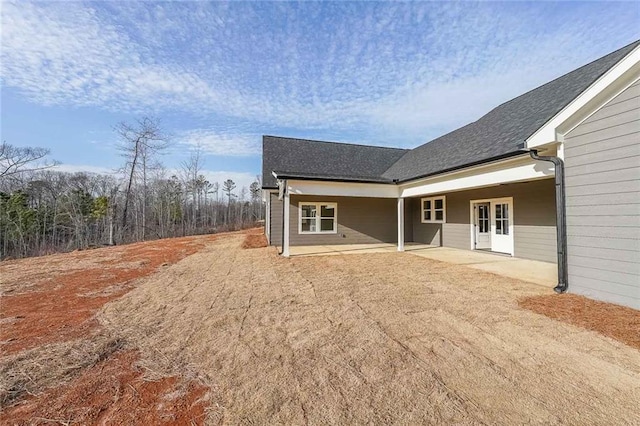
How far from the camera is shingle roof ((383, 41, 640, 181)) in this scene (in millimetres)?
7727

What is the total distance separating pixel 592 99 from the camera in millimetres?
4875

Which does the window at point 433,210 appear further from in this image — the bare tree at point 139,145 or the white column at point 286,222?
the bare tree at point 139,145

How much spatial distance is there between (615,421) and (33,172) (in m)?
32.8

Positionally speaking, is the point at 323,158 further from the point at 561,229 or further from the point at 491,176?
the point at 561,229

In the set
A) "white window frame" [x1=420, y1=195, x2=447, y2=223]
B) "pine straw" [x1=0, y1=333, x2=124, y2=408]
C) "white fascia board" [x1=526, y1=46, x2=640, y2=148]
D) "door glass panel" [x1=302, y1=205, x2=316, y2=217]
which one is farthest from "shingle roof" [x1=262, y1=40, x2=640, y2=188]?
"pine straw" [x1=0, y1=333, x2=124, y2=408]

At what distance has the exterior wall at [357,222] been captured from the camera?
13008 millimetres

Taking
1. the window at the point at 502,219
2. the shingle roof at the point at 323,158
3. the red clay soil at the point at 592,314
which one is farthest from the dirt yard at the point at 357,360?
the shingle roof at the point at 323,158

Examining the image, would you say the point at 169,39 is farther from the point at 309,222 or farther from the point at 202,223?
the point at 202,223

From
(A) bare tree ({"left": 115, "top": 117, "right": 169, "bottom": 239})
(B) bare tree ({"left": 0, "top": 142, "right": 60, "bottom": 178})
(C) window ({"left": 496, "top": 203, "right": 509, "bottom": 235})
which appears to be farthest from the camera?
(A) bare tree ({"left": 115, "top": 117, "right": 169, "bottom": 239})

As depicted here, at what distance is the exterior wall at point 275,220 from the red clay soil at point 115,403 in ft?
33.4

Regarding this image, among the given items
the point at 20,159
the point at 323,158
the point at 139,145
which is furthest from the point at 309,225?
the point at 20,159

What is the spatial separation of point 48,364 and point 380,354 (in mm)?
3560

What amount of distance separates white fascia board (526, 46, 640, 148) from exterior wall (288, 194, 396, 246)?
329 inches

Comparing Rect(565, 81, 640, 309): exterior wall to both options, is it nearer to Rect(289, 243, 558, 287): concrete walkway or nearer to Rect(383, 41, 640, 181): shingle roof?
Rect(289, 243, 558, 287): concrete walkway
